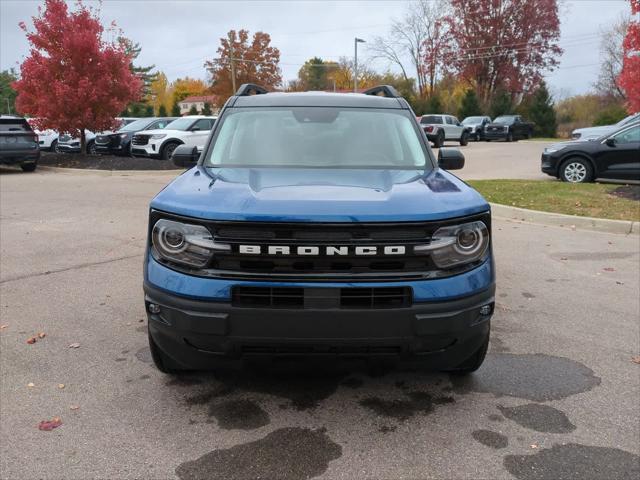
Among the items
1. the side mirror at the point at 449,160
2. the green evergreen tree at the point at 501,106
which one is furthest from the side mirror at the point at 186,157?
the green evergreen tree at the point at 501,106

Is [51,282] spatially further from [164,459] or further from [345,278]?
[345,278]

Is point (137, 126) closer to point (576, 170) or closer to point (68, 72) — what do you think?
point (68, 72)

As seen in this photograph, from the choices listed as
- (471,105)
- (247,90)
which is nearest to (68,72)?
(247,90)

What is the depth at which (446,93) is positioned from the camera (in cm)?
5556

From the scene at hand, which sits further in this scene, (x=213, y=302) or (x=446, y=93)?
(x=446, y=93)

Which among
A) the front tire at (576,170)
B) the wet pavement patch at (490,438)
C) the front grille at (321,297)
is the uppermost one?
the front tire at (576,170)

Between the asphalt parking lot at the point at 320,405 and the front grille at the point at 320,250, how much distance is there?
2.05ft

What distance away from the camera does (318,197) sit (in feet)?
9.14

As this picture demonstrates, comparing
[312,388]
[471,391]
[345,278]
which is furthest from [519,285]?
[345,278]

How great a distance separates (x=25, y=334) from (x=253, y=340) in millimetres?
2481

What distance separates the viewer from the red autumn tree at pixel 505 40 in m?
47.8

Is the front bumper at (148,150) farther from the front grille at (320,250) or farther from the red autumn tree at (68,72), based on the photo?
the front grille at (320,250)

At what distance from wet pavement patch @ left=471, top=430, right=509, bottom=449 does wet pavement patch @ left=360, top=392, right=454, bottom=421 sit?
312 mm

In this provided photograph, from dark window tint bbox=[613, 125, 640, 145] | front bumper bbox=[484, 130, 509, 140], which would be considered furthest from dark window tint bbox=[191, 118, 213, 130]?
front bumper bbox=[484, 130, 509, 140]
